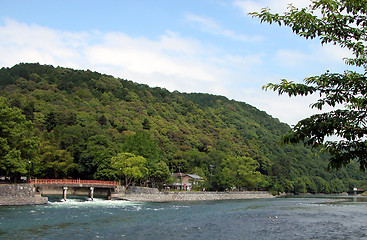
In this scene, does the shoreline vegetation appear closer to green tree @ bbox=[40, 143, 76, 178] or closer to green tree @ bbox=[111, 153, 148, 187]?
green tree @ bbox=[111, 153, 148, 187]

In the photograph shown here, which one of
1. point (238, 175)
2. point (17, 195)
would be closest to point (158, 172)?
point (238, 175)

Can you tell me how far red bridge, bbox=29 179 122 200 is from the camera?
5701 centimetres

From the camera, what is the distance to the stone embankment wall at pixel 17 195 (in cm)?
4538

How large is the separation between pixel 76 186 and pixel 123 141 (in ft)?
129

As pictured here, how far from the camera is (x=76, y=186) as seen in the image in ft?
197

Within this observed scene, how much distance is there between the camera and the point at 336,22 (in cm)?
812

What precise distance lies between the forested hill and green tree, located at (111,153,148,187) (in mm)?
201

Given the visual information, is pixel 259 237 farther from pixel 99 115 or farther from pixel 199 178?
pixel 99 115

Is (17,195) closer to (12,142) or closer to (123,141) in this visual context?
(12,142)

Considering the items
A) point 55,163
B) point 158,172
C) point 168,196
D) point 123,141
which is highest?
point 123,141

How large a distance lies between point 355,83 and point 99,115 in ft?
400

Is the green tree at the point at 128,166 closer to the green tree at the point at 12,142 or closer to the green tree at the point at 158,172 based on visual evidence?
the green tree at the point at 158,172

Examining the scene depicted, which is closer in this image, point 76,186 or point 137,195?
point 76,186

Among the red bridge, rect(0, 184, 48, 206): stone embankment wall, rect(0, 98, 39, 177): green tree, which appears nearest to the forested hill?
rect(0, 98, 39, 177): green tree
